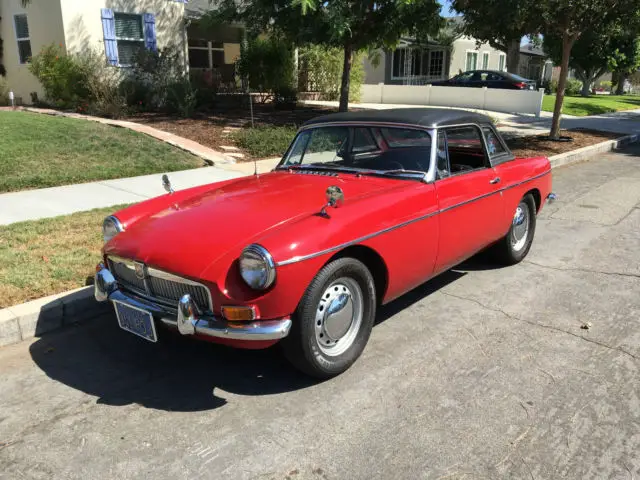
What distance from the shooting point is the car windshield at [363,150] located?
404 centimetres

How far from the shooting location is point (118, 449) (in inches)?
106

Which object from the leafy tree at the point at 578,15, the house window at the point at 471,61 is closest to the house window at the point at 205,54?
the leafy tree at the point at 578,15

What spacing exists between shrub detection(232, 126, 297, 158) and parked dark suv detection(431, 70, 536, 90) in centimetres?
1527

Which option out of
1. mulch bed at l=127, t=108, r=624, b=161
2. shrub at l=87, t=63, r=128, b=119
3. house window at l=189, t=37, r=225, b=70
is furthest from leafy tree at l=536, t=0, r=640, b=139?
house window at l=189, t=37, r=225, b=70

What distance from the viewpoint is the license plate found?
10.2 ft

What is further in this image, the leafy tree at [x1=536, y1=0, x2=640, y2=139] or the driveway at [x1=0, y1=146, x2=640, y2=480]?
the leafy tree at [x1=536, y1=0, x2=640, y2=139]

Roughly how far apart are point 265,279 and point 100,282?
123 centimetres

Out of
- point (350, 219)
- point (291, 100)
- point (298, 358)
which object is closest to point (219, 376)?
point (298, 358)

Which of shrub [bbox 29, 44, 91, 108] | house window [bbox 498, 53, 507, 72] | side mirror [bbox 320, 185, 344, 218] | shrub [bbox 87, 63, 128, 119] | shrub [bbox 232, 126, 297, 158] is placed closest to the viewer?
side mirror [bbox 320, 185, 344, 218]

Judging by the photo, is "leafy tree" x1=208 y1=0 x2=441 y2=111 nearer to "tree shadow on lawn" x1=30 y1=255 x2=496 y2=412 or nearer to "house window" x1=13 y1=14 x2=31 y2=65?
"house window" x1=13 y1=14 x2=31 y2=65

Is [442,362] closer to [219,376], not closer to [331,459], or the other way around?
[331,459]

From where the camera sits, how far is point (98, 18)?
14312mm

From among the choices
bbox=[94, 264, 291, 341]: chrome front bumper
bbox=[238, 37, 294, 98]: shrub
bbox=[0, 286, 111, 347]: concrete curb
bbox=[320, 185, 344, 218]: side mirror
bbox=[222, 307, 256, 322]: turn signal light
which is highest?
bbox=[238, 37, 294, 98]: shrub

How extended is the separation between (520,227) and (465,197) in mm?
1408
